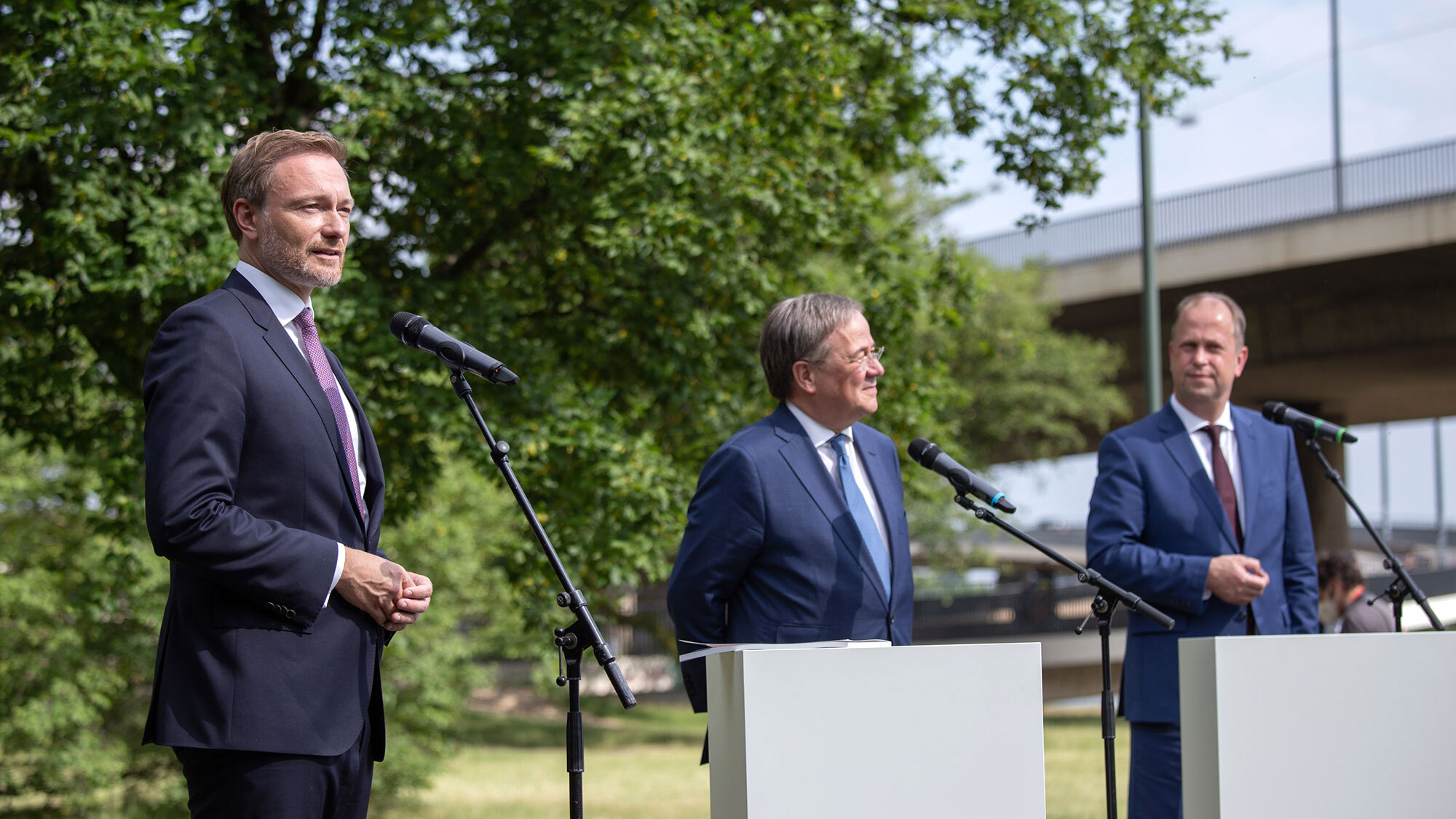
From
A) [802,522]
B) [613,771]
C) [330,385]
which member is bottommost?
[613,771]

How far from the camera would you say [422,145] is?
28.6 ft

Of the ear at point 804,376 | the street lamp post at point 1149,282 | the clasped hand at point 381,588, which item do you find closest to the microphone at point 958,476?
the ear at point 804,376

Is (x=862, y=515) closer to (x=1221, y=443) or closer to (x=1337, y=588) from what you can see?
(x=1221, y=443)

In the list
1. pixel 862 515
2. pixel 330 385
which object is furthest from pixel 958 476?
pixel 330 385

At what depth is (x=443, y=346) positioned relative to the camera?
3385mm

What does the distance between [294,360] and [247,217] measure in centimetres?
38

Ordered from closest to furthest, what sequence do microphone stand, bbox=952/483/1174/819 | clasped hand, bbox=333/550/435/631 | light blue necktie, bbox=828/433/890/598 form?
clasped hand, bbox=333/550/435/631 → microphone stand, bbox=952/483/1174/819 → light blue necktie, bbox=828/433/890/598

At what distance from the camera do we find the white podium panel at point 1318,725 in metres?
3.11

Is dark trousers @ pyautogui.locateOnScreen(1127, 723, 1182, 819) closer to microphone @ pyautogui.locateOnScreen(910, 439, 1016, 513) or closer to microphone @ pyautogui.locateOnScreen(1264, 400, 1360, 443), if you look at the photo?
microphone @ pyautogui.locateOnScreen(910, 439, 1016, 513)

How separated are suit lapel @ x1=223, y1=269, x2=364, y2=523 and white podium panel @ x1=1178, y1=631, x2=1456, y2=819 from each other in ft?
6.72

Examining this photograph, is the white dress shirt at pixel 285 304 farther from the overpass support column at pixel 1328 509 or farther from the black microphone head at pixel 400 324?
the overpass support column at pixel 1328 509

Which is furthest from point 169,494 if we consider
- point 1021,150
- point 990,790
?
point 1021,150

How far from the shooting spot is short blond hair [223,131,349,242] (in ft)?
9.89

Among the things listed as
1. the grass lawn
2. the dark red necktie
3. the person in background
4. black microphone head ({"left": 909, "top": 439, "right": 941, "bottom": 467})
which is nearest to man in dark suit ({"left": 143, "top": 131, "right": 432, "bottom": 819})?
black microphone head ({"left": 909, "top": 439, "right": 941, "bottom": 467})
